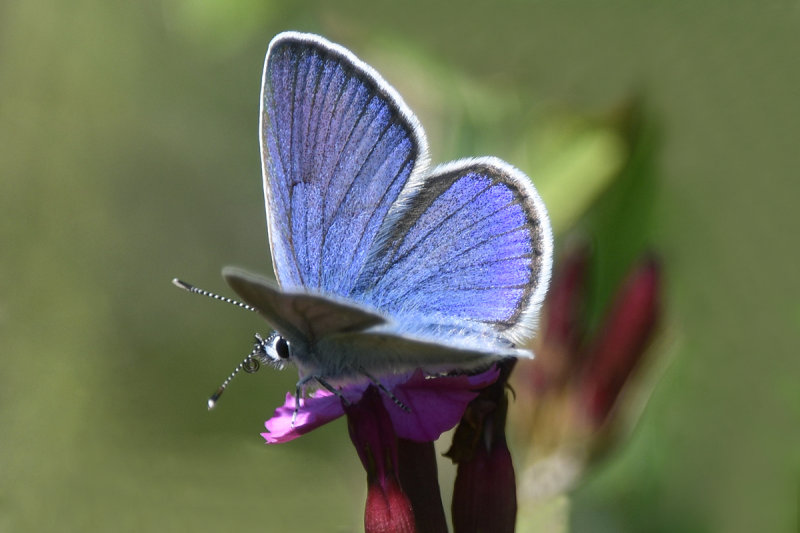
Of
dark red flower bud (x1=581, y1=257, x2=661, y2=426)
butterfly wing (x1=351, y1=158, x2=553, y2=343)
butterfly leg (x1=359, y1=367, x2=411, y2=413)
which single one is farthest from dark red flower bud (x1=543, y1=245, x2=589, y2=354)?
butterfly leg (x1=359, y1=367, x2=411, y2=413)

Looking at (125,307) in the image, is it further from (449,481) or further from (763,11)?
(763,11)

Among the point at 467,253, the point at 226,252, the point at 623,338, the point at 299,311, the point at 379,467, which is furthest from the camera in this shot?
the point at 226,252

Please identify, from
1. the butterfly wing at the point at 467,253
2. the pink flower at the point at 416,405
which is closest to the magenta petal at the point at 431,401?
the pink flower at the point at 416,405

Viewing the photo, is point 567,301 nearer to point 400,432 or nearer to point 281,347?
point 400,432

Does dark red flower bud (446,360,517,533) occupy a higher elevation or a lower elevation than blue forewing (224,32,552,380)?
lower

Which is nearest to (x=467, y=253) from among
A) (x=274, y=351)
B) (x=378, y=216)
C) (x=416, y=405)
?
(x=378, y=216)

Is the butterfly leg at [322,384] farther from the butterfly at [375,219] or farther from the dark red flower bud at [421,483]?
the dark red flower bud at [421,483]

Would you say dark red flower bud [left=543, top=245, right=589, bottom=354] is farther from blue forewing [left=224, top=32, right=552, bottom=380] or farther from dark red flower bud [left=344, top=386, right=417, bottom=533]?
dark red flower bud [left=344, top=386, right=417, bottom=533]

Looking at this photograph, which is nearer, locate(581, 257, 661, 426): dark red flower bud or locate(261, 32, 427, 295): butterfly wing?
locate(261, 32, 427, 295): butterfly wing

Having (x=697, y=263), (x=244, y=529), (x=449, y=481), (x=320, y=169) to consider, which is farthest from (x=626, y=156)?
(x=244, y=529)
